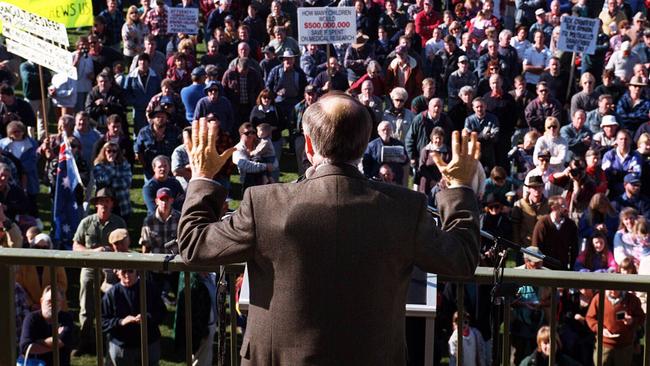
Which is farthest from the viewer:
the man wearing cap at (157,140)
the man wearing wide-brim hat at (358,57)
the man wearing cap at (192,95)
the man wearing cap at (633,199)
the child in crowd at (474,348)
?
the man wearing wide-brim hat at (358,57)

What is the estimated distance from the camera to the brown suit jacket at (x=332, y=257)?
3.80 meters

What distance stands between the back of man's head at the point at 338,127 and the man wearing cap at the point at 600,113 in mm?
13943

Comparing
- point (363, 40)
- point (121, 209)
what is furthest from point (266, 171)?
point (363, 40)

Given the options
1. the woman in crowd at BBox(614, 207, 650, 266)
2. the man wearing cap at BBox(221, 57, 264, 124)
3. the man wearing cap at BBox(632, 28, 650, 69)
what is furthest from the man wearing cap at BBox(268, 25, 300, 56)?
the woman in crowd at BBox(614, 207, 650, 266)

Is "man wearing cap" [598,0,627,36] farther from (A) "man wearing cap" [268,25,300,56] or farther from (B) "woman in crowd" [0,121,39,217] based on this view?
(B) "woman in crowd" [0,121,39,217]

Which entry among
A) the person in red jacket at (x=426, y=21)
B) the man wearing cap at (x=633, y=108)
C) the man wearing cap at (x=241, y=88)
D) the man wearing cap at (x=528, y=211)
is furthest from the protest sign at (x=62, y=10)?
the person in red jacket at (x=426, y=21)

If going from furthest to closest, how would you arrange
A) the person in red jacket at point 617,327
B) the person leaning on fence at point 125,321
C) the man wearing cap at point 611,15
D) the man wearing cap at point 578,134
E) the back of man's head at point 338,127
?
1. the man wearing cap at point 611,15
2. the man wearing cap at point 578,134
3. the person leaning on fence at point 125,321
4. the person in red jacket at point 617,327
5. the back of man's head at point 338,127

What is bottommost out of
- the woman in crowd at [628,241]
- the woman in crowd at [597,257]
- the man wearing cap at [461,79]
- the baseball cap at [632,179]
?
the woman in crowd at [597,257]

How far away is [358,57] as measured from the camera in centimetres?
2089

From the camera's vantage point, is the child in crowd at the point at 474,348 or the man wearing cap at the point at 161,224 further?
the man wearing cap at the point at 161,224

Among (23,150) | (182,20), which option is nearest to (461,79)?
(182,20)

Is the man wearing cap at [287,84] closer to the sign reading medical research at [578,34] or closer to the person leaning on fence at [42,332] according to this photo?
the sign reading medical research at [578,34]

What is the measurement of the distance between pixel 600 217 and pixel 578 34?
6.57 metres

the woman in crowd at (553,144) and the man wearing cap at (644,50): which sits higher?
the man wearing cap at (644,50)
